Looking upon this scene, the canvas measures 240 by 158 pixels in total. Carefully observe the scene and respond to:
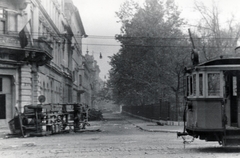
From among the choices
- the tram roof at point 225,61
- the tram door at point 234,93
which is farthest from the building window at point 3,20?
the tram door at point 234,93

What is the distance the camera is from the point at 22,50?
25.1m

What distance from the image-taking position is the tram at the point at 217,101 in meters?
13.1

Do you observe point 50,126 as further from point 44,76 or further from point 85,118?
point 44,76

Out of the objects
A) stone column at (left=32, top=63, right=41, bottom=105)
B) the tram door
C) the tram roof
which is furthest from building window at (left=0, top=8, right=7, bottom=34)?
the tram door

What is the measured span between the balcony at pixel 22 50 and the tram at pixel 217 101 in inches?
548

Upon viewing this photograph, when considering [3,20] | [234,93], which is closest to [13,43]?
[3,20]

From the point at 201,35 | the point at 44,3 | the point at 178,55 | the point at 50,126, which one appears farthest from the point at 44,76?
the point at 201,35

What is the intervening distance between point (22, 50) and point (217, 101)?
15084mm

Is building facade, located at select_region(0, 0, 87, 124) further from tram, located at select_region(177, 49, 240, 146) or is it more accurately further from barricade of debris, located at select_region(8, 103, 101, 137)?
tram, located at select_region(177, 49, 240, 146)

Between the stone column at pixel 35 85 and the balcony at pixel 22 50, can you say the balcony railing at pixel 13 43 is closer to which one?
the balcony at pixel 22 50

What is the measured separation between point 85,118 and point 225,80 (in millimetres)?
15129

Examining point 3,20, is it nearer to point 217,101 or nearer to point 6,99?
point 6,99

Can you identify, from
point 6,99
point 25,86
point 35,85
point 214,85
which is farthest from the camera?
point 35,85

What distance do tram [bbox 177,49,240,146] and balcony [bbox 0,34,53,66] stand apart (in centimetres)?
1391
